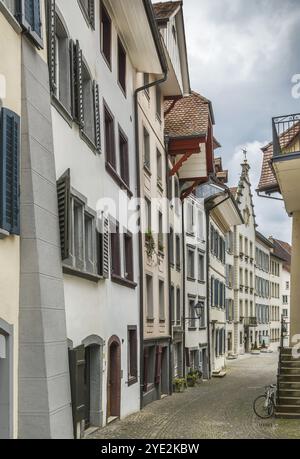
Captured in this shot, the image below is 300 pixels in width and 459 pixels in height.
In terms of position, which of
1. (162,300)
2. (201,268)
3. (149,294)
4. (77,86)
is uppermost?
(77,86)

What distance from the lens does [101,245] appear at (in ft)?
50.4

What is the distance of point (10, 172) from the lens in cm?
962

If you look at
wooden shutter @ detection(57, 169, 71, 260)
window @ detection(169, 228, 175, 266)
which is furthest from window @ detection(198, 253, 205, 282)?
wooden shutter @ detection(57, 169, 71, 260)

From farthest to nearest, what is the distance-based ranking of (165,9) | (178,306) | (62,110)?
(178,306), (165,9), (62,110)

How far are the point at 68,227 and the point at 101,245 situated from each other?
3828 millimetres

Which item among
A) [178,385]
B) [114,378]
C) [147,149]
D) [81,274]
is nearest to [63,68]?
[81,274]

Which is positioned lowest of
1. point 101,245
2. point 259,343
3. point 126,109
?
point 259,343

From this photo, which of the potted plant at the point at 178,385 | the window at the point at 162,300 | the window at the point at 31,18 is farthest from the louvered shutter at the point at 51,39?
the potted plant at the point at 178,385

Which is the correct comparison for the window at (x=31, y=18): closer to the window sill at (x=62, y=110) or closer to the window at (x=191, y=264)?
the window sill at (x=62, y=110)

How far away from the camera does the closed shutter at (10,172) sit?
9336 millimetres

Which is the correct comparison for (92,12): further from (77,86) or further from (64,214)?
(64,214)

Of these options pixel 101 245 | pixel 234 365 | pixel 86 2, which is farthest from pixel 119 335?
pixel 234 365

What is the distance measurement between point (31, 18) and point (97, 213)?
5.69 metres

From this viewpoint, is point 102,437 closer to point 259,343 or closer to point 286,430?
point 286,430
